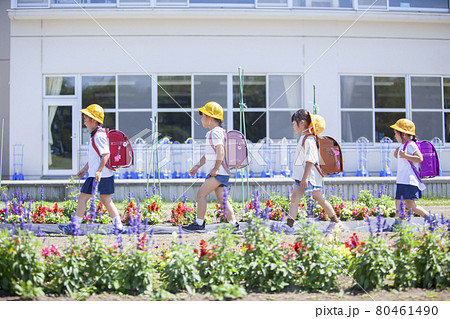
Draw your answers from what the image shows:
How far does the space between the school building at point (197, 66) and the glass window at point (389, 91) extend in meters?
0.10

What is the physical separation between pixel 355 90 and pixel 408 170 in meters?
7.69

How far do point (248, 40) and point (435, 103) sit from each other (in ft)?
20.0

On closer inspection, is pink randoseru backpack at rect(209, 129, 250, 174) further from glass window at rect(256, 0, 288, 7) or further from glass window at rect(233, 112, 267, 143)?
glass window at rect(256, 0, 288, 7)

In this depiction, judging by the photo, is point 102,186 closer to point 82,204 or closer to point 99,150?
point 82,204

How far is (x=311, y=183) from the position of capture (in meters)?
6.45

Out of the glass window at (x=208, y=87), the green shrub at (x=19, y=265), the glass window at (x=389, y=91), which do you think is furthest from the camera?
the glass window at (x=389, y=91)

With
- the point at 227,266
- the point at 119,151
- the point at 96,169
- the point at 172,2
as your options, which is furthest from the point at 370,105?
the point at 227,266

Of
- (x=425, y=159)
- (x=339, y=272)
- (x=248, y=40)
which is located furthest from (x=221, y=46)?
(x=339, y=272)

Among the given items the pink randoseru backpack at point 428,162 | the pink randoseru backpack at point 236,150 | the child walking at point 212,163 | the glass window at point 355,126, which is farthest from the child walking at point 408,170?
the glass window at point 355,126

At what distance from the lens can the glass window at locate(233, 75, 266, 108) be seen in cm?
1359

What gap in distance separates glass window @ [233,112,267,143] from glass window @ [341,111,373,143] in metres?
2.39

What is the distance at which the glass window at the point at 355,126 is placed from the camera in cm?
1393

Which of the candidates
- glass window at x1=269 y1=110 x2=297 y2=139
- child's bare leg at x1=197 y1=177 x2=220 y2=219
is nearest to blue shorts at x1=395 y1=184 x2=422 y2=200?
child's bare leg at x1=197 y1=177 x2=220 y2=219

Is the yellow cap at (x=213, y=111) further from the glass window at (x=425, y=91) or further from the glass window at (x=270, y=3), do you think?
the glass window at (x=425, y=91)
